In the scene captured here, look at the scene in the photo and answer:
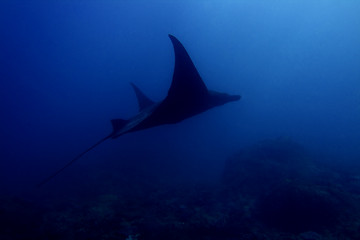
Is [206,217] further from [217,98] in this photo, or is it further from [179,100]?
[179,100]

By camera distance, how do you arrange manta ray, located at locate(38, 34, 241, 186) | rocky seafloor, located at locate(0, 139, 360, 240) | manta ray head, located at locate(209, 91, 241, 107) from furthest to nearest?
rocky seafloor, located at locate(0, 139, 360, 240), manta ray head, located at locate(209, 91, 241, 107), manta ray, located at locate(38, 34, 241, 186)

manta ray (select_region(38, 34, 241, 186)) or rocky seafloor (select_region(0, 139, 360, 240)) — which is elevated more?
manta ray (select_region(38, 34, 241, 186))

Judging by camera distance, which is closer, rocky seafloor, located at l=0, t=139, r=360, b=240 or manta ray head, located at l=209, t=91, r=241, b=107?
manta ray head, located at l=209, t=91, r=241, b=107

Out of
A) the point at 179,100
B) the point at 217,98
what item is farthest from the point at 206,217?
the point at 179,100

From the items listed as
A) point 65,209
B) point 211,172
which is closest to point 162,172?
point 211,172

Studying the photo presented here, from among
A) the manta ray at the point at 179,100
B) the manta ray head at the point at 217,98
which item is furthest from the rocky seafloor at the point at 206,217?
the manta ray head at the point at 217,98

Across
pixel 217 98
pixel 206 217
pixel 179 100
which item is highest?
pixel 179 100

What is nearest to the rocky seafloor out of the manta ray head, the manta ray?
the manta ray

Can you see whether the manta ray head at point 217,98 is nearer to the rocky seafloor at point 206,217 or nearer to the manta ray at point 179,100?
the manta ray at point 179,100

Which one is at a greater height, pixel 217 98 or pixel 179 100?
pixel 179 100

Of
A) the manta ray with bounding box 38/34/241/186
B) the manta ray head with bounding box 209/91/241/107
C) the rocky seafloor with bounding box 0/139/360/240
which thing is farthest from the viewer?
the rocky seafloor with bounding box 0/139/360/240

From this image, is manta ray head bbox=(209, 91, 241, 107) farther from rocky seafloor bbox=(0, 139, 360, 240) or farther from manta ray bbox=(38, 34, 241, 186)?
rocky seafloor bbox=(0, 139, 360, 240)

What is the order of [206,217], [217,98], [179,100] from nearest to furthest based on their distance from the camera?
[179,100]
[217,98]
[206,217]

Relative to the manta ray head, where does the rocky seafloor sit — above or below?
below
